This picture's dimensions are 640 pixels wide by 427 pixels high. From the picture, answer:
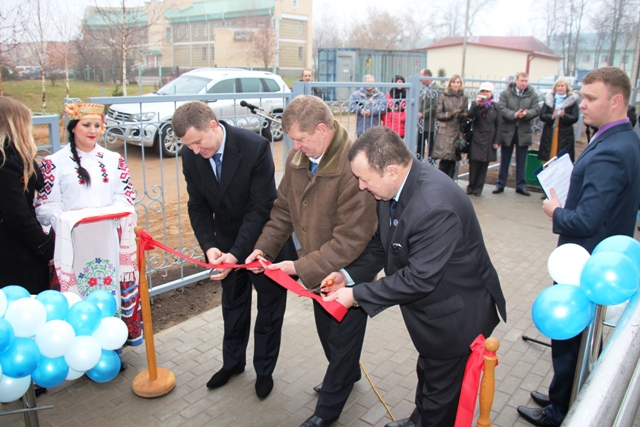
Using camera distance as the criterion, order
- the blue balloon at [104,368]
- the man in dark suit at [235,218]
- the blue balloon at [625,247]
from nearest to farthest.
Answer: the blue balloon at [625,247] → the blue balloon at [104,368] → the man in dark suit at [235,218]

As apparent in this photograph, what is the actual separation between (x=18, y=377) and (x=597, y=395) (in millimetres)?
2358

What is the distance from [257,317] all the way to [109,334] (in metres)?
1.06

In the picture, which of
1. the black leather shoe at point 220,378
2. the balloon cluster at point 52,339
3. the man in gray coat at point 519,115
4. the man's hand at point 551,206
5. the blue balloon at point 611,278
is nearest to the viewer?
the blue balloon at point 611,278

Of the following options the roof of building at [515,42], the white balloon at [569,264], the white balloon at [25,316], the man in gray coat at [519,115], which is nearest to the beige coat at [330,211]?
the white balloon at [569,264]

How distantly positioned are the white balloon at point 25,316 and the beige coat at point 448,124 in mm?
7428

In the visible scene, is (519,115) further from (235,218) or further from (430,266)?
(430,266)

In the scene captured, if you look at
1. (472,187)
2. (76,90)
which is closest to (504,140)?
(472,187)

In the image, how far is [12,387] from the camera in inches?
92.4

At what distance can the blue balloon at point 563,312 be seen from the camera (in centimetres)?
205

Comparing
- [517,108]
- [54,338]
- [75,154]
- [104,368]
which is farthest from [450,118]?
[54,338]

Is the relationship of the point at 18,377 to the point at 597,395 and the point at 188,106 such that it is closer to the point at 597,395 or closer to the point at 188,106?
the point at 188,106

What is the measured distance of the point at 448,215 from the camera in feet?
7.32

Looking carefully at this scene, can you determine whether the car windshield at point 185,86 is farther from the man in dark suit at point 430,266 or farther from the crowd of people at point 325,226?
the man in dark suit at point 430,266

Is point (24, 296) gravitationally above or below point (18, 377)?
above
